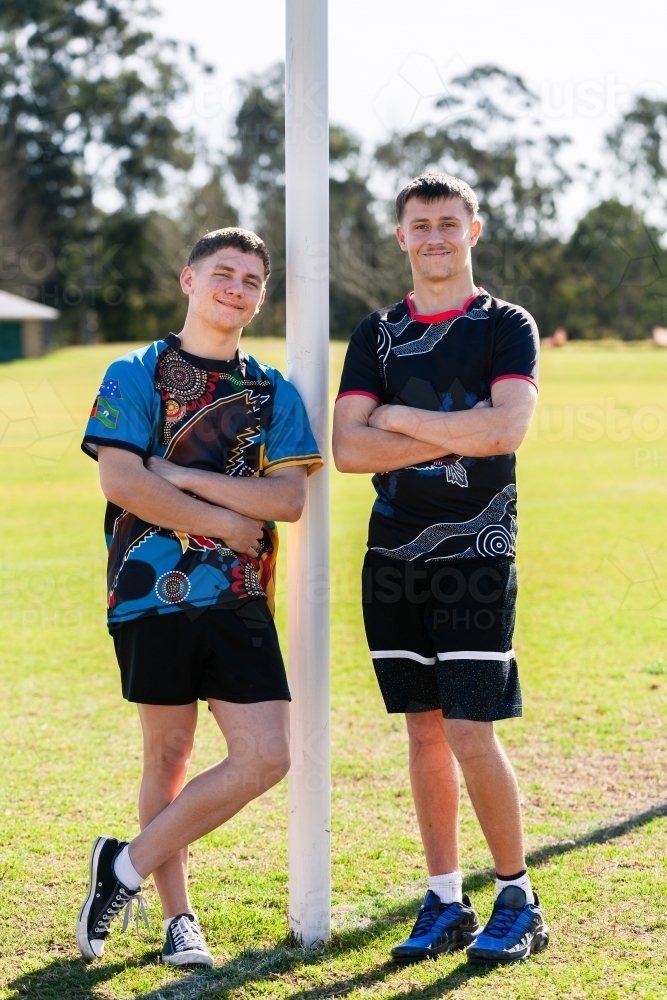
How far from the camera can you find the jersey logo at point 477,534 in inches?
107

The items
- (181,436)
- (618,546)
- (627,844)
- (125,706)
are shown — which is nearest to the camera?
(181,436)

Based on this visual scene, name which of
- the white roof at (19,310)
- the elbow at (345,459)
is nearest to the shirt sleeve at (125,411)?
the elbow at (345,459)

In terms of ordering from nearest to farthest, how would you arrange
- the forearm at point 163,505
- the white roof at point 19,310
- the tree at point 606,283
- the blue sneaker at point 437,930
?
the forearm at point 163,505 → the blue sneaker at point 437,930 → the white roof at point 19,310 → the tree at point 606,283

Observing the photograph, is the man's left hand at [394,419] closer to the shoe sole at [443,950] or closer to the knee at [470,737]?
the knee at [470,737]

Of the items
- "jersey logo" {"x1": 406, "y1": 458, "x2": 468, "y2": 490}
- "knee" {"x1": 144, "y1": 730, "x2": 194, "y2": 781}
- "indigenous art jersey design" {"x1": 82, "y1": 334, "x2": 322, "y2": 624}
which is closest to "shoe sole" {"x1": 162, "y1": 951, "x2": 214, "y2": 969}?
"knee" {"x1": 144, "y1": 730, "x2": 194, "y2": 781}

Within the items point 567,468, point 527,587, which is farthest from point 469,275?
point 567,468

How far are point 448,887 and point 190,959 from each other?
0.70 meters

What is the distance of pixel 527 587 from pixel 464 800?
4127 millimetres

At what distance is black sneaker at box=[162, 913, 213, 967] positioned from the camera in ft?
8.93

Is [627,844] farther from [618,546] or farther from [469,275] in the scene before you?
[618,546]

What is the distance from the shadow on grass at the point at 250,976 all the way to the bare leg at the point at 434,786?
0.27m

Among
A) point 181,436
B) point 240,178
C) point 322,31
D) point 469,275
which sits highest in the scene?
point 240,178

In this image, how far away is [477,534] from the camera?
273 cm

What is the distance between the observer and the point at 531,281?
Answer: 130ft
